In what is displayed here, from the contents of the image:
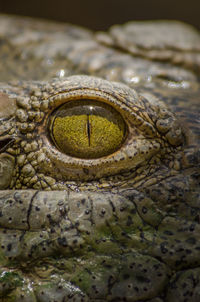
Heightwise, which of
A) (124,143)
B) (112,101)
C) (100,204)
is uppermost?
(112,101)

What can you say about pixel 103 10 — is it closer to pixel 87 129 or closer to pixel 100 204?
pixel 87 129

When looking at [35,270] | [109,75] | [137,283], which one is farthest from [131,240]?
[109,75]

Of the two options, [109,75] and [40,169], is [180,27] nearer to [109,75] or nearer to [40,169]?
[109,75]

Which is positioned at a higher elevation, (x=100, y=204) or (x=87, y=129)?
(x=87, y=129)

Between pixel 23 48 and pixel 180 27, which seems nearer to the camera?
pixel 23 48

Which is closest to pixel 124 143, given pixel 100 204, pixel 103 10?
pixel 100 204

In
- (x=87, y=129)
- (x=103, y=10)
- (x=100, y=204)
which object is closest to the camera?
(x=100, y=204)

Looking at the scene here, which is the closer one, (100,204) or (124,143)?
(100,204)
